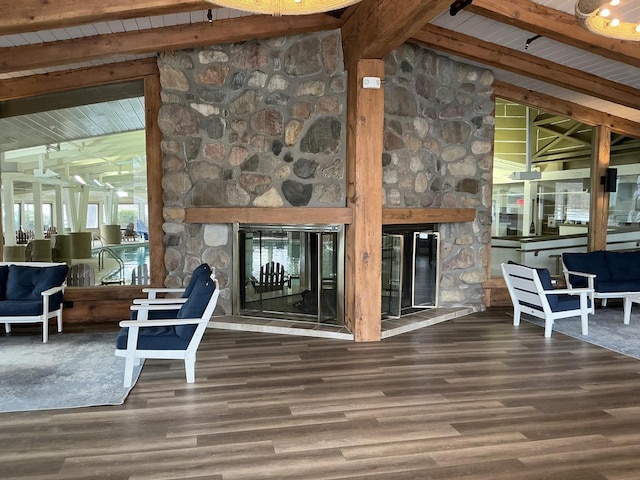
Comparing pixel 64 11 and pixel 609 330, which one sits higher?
pixel 64 11

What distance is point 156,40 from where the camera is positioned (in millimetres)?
4973

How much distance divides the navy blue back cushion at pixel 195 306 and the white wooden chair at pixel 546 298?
356 cm

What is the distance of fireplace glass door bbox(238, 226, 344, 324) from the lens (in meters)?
5.34

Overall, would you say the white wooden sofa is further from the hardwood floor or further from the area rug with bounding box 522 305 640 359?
the area rug with bounding box 522 305 640 359

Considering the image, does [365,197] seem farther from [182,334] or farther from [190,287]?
[182,334]

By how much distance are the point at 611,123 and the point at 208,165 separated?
625 cm

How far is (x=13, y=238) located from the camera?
5.78 metres

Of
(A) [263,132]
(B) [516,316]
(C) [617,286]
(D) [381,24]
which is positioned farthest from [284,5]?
(C) [617,286]

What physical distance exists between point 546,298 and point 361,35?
343cm

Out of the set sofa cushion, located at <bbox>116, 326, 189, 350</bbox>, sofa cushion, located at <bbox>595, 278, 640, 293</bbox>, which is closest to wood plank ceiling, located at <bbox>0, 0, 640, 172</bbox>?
sofa cushion, located at <bbox>595, 278, 640, 293</bbox>

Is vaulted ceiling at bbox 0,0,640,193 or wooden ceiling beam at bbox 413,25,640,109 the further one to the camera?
wooden ceiling beam at bbox 413,25,640,109

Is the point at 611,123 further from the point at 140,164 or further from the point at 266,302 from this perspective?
the point at 140,164

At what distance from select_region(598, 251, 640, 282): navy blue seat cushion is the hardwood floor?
2.50 meters

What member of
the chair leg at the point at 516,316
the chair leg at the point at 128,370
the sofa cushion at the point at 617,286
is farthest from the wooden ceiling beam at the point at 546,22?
the chair leg at the point at 128,370
